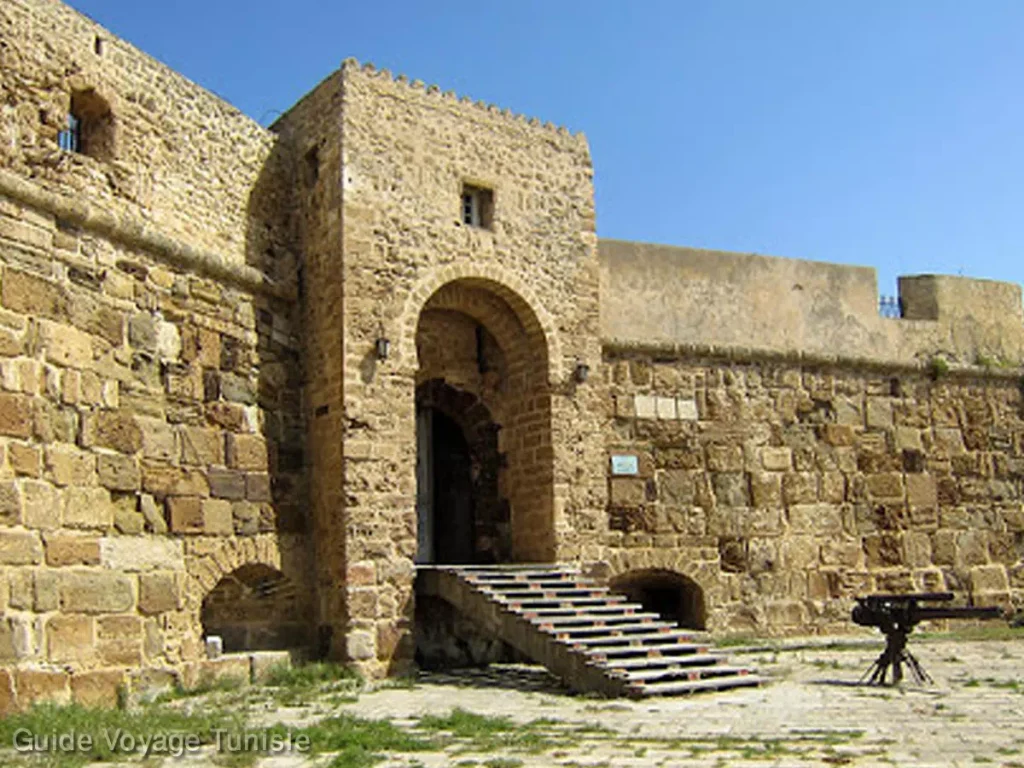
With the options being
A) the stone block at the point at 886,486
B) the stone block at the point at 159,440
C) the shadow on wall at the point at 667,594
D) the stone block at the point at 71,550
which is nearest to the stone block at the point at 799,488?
the stone block at the point at 886,486

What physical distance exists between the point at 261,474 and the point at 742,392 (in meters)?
6.66

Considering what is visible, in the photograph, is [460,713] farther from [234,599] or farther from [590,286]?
[590,286]

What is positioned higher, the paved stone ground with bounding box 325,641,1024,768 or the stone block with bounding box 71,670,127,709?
the stone block with bounding box 71,670,127,709

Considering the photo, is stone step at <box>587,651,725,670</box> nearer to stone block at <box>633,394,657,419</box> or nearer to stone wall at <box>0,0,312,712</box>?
stone wall at <box>0,0,312,712</box>

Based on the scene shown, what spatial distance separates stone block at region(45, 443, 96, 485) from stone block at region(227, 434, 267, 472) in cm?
Answer: 180

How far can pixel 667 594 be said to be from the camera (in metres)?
15.1

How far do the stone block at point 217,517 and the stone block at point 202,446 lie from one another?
1.24ft

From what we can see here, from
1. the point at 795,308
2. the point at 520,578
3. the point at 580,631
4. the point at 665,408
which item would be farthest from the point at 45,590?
the point at 795,308

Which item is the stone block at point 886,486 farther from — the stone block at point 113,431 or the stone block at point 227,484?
the stone block at point 113,431

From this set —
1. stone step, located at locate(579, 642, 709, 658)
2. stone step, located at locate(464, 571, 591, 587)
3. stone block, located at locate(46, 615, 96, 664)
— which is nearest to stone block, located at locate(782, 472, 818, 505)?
stone step, located at locate(464, 571, 591, 587)

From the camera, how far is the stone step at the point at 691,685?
10023mm

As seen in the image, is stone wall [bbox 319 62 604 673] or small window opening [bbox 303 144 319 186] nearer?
stone wall [bbox 319 62 604 673]

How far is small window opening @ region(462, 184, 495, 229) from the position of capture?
13.5m

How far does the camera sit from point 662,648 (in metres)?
11.2
